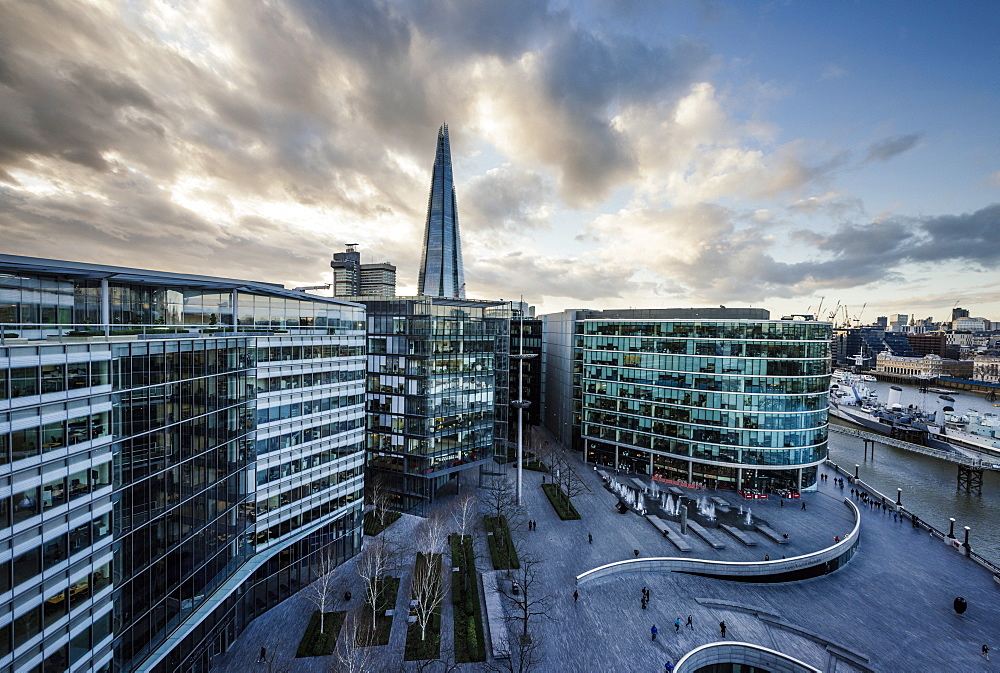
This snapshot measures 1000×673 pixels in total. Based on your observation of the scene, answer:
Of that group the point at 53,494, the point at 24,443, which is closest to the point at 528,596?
the point at 53,494

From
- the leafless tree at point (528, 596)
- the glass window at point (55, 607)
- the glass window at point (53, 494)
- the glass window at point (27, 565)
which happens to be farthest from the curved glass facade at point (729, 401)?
the glass window at point (27, 565)

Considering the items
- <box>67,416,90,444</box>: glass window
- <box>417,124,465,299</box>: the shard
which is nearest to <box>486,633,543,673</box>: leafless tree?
<box>67,416,90,444</box>: glass window

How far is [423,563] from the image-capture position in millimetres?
39188

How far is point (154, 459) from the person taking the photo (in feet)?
72.3

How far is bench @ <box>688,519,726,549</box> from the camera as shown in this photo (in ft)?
140

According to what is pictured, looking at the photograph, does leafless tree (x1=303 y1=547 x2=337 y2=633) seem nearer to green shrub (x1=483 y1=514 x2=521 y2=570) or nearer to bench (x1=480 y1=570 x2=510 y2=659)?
bench (x1=480 y1=570 x2=510 y2=659)

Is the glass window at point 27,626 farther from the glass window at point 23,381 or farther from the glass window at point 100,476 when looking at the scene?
the glass window at point 23,381

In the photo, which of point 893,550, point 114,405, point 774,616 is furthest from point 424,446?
point 893,550

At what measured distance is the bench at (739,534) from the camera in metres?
43.4

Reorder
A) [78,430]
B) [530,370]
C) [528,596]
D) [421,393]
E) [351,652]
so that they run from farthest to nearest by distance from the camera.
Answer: [530,370]
[421,393]
[528,596]
[351,652]
[78,430]

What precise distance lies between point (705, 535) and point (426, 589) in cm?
3185

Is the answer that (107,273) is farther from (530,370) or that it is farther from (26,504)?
(530,370)

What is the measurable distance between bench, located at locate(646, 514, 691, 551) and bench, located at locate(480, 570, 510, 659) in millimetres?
19440

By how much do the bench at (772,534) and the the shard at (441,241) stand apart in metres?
125
